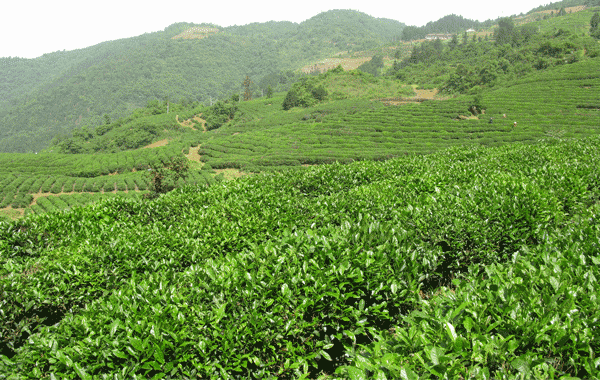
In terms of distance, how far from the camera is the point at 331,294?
3.85 meters

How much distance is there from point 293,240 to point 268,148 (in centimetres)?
4288

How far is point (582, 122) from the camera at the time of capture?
36.9 meters

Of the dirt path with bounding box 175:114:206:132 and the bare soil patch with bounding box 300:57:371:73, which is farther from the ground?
the bare soil patch with bounding box 300:57:371:73

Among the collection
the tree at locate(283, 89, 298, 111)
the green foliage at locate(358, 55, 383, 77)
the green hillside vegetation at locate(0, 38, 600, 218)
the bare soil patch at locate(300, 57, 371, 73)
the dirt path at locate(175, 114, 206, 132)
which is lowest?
the green hillside vegetation at locate(0, 38, 600, 218)

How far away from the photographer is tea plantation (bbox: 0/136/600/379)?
2760 mm

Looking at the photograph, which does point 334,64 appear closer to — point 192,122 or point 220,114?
point 220,114

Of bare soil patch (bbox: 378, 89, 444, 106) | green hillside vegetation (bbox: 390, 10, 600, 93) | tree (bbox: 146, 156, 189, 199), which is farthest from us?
bare soil patch (bbox: 378, 89, 444, 106)

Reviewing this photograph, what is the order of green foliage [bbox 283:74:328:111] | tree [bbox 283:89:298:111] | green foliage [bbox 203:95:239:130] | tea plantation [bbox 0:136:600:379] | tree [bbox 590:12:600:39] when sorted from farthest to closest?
tree [bbox 283:89:298:111] → green foliage [bbox 203:95:239:130] → green foliage [bbox 283:74:328:111] → tree [bbox 590:12:600:39] → tea plantation [bbox 0:136:600:379]

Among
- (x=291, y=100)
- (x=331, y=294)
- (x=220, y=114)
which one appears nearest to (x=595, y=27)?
(x=291, y=100)

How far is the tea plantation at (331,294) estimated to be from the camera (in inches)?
109

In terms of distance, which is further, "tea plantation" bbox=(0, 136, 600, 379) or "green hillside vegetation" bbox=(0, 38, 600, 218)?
"green hillside vegetation" bbox=(0, 38, 600, 218)

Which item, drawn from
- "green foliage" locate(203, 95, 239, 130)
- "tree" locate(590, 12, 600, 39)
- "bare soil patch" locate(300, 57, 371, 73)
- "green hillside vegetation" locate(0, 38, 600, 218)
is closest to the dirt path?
"green foliage" locate(203, 95, 239, 130)

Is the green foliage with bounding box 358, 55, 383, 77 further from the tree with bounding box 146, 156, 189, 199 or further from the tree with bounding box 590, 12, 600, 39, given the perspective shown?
the tree with bounding box 146, 156, 189, 199

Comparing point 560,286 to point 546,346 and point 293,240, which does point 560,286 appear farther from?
point 293,240
